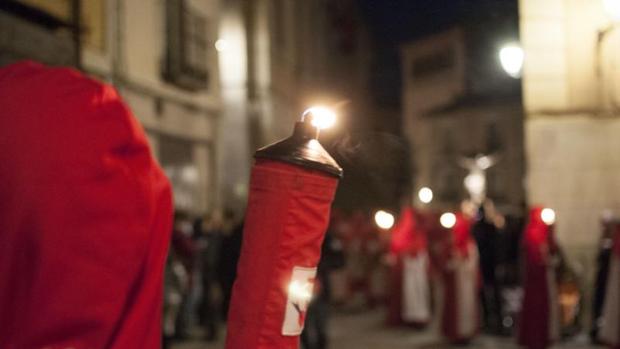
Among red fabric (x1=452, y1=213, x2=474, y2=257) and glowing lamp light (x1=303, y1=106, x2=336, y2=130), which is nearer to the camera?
glowing lamp light (x1=303, y1=106, x2=336, y2=130)

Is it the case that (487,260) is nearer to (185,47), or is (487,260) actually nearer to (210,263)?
(210,263)

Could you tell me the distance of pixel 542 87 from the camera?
14.5m

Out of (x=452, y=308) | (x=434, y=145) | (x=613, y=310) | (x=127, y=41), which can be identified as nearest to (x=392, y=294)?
(x=452, y=308)

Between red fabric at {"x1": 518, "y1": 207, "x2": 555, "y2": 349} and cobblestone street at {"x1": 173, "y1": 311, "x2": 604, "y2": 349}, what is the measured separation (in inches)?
22.6

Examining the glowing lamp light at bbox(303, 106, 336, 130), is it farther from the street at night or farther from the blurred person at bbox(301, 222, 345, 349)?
the blurred person at bbox(301, 222, 345, 349)

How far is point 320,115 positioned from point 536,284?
1071cm

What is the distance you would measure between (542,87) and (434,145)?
157ft

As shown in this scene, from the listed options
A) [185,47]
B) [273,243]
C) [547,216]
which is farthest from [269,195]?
[185,47]

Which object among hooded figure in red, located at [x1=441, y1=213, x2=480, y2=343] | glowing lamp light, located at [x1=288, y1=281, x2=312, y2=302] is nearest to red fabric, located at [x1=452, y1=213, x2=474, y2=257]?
hooded figure in red, located at [x1=441, y1=213, x2=480, y2=343]

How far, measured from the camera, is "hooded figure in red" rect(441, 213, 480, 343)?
45.4ft

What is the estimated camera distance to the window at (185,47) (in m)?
18.8

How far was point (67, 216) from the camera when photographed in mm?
1463

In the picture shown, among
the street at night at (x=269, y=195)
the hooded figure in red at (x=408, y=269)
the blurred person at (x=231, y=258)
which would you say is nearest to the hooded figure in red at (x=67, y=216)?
the street at night at (x=269, y=195)

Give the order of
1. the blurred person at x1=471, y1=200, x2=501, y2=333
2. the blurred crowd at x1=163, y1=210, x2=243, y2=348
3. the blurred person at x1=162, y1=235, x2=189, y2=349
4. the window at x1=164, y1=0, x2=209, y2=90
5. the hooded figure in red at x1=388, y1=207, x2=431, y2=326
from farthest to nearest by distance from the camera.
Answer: the window at x1=164, y1=0, x2=209, y2=90 → the hooded figure in red at x1=388, y1=207, x2=431, y2=326 → the blurred person at x1=471, y1=200, x2=501, y2=333 → the blurred crowd at x1=163, y1=210, x2=243, y2=348 → the blurred person at x1=162, y1=235, x2=189, y2=349
